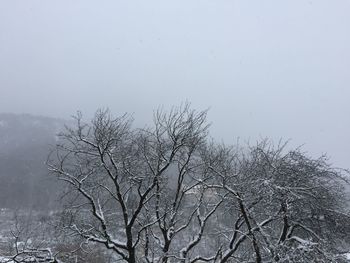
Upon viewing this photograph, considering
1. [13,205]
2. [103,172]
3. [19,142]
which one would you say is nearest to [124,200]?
[103,172]

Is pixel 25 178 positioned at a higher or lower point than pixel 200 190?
higher

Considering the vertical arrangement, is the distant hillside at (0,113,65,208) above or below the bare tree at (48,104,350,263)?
above

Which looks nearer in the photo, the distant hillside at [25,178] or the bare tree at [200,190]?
the bare tree at [200,190]

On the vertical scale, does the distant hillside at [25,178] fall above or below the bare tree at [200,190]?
above

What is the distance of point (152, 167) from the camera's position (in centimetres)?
1423

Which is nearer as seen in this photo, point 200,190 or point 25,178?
point 200,190

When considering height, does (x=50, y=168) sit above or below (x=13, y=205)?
below

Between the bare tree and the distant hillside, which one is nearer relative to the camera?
the bare tree

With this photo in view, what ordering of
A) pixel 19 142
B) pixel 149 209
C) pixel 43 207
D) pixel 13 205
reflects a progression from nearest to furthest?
pixel 149 209, pixel 43 207, pixel 13 205, pixel 19 142

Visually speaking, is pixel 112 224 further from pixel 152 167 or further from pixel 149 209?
pixel 152 167

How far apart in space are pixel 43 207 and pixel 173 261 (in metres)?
104

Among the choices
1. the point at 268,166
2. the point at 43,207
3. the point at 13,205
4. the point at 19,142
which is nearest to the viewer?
the point at 268,166

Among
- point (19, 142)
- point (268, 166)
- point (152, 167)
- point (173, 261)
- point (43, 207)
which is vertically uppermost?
point (19, 142)

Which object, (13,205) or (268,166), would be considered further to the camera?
(13,205)
